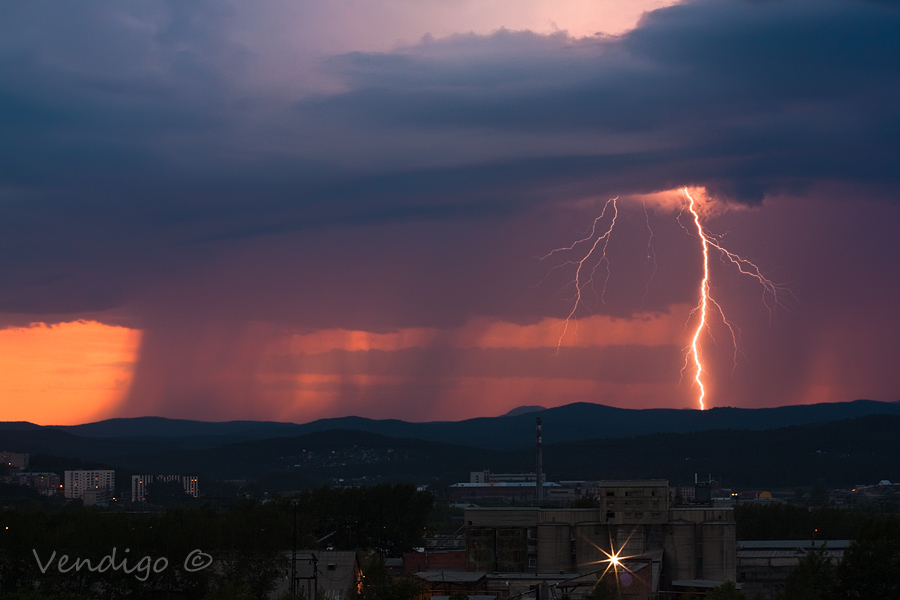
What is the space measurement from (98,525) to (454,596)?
28.6 meters

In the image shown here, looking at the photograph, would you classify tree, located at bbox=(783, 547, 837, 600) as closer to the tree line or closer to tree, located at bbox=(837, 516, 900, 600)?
tree, located at bbox=(837, 516, 900, 600)

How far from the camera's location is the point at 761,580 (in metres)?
89.5

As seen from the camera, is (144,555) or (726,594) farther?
(144,555)

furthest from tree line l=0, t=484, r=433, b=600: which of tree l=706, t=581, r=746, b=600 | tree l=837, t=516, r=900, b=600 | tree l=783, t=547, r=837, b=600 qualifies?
tree l=837, t=516, r=900, b=600

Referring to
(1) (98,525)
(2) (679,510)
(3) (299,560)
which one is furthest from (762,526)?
(1) (98,525)

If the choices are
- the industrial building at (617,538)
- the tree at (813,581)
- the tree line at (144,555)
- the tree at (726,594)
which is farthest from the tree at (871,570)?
the tree line at (144,555)

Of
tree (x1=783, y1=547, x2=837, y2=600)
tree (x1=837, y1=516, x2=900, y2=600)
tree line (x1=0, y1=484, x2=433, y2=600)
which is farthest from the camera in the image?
tree line (x1=0, y1=484, x2=433, y2=600)

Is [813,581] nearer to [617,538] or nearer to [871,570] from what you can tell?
[871,570]

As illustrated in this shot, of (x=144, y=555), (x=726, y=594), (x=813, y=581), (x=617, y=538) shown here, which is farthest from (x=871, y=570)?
(x=144, y=555)

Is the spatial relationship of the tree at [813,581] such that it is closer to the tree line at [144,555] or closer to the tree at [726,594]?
the tree at [726,594]

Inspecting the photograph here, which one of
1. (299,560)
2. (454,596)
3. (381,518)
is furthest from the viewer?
(381,518)

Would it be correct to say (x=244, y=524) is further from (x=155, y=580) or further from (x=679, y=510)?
(x=679, y=510)

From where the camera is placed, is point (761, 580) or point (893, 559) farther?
point (761, 580)

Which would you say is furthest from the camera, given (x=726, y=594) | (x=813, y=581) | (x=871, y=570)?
(x=813, y=581)
